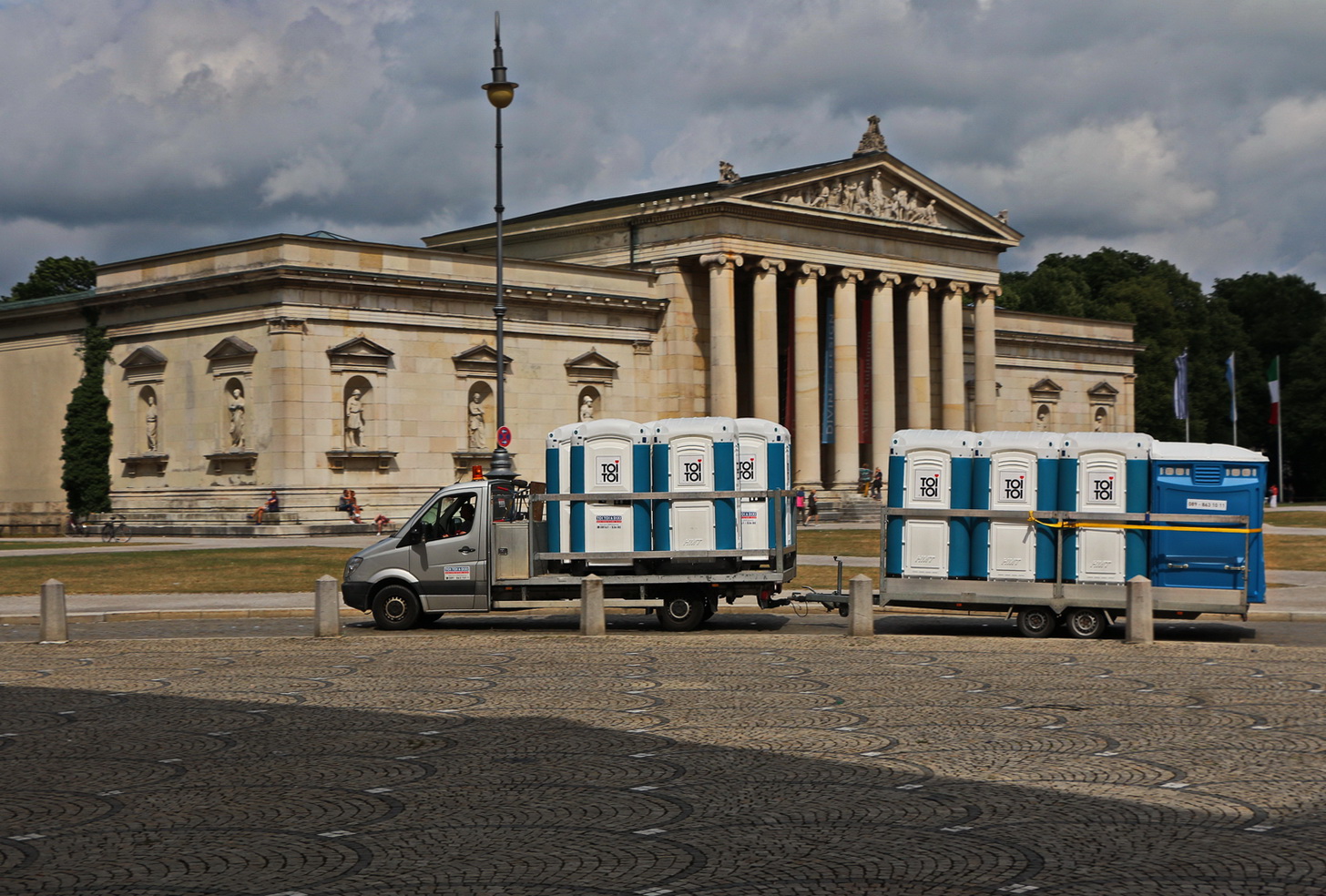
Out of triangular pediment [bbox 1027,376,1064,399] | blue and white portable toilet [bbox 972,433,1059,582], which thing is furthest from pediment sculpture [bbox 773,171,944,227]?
blue and white portable toilet [bbox 972,433,1059,582]

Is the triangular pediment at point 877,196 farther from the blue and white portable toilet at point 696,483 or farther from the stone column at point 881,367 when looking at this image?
the blue and white portable toilet at point 696,483

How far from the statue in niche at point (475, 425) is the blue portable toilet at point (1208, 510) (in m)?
42.0

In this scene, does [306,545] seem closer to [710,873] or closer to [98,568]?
[98,568]

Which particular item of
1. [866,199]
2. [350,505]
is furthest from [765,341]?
[350,505]

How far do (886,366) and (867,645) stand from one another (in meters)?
53.6

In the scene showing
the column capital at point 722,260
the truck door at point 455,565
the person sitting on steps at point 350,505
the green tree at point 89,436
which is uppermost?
the column capital at point 722,260

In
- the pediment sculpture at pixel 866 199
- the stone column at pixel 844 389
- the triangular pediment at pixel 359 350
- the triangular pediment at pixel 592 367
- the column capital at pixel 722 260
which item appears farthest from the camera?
the stone column at pixel 844 389

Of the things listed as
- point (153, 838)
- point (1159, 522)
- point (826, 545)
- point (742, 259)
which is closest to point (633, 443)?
point (1159, 522)

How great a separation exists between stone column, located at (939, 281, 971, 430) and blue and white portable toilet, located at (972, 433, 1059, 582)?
5507 centimetres

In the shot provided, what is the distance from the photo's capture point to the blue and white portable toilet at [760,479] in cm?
2473

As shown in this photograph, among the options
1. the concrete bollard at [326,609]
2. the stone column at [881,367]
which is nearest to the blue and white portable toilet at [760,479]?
the concrete bollard at [326,609]

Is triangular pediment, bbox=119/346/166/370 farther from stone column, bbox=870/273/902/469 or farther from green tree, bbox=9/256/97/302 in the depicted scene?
green tree, bbox=9/256/97/302

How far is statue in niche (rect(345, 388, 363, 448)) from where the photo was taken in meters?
58.7

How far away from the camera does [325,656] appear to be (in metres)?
20.8
